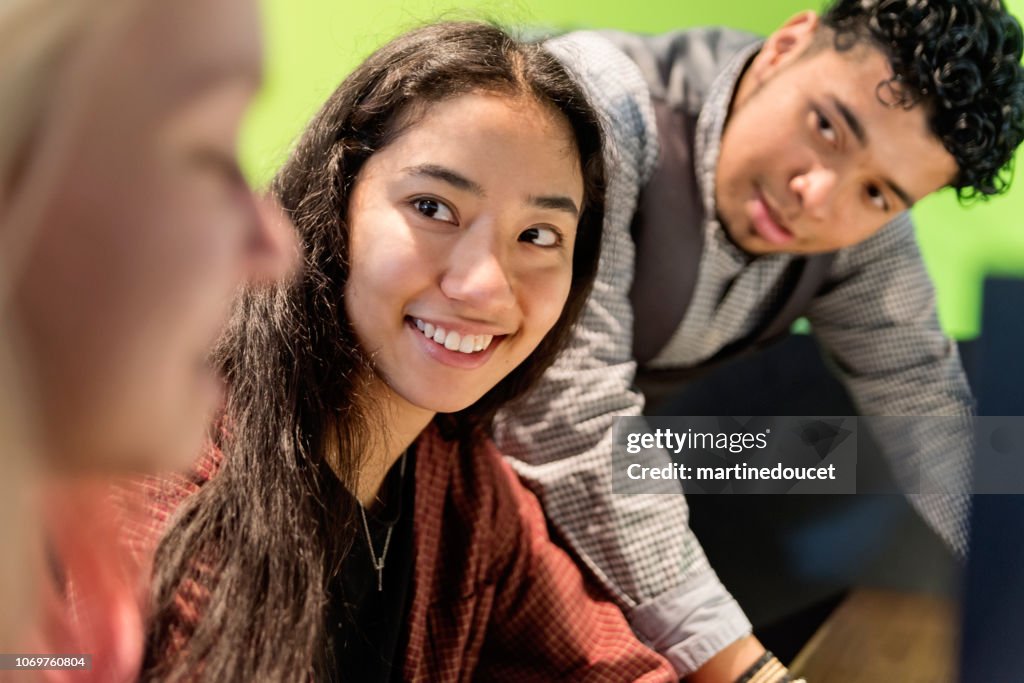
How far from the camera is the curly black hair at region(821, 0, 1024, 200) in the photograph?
905 mm

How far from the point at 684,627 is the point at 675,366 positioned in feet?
1.13

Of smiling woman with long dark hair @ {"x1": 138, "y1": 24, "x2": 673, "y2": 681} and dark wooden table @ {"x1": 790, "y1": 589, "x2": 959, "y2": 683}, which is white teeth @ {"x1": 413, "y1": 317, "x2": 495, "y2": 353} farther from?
dark wooden table @ {"x1": 790, "y1": 589, "x2": 959, "y2": 683}

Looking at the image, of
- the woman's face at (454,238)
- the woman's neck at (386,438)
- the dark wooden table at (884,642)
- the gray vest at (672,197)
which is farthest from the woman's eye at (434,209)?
the dark wooden table at (884,642)

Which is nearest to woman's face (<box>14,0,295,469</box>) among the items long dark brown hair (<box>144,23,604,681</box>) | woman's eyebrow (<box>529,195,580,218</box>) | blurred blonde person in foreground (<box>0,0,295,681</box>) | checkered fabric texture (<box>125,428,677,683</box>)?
blurred blonde person in foreground (<box>0,0,295,681</box>)

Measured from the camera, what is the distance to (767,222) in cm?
101

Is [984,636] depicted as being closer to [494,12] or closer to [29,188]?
[494,12]

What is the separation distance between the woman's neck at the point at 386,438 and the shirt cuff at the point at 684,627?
29 centimetres

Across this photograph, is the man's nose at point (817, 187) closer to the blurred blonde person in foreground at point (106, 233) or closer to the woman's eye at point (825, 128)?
the woman's eye at point (825, 128)

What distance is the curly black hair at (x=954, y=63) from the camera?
2.97 ft

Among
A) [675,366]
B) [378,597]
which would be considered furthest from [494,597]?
[675,366]

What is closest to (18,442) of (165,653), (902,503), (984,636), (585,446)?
(165,653)

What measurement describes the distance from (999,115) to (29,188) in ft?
3.03

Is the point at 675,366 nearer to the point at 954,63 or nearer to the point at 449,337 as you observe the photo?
the point at 954,63

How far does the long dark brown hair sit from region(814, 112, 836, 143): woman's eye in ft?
0.97
